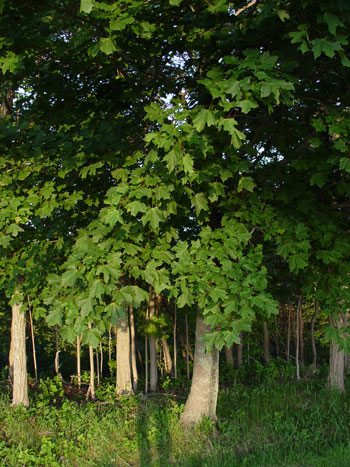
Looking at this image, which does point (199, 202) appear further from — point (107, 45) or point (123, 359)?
point (123, 359)

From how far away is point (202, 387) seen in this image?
6680 mm

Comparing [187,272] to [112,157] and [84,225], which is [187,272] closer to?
[112,157]

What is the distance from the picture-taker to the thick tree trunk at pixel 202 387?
262 inches

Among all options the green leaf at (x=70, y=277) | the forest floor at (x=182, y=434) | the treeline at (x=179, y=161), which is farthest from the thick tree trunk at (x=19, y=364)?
the green leaf at (x=70, y=277)

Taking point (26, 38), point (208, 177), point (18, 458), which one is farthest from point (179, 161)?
point (18, 458)

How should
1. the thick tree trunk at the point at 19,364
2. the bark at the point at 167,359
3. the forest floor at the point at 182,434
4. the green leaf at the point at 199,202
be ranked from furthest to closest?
the bark at the point at 167,359
the thick tree trunk at the point at 19,364
the forest floor at the point at 182,434
the green leaf at the point at 199,202

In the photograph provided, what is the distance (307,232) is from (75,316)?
9.44 feet

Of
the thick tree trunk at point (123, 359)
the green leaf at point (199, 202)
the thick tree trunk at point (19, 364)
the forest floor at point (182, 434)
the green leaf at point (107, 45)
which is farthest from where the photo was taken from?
the thick tree trunk at point (123, 359)

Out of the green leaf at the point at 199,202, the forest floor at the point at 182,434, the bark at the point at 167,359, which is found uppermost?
the green leaf at the point at 199,202

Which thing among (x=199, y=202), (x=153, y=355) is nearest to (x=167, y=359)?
(x=153, y=355)

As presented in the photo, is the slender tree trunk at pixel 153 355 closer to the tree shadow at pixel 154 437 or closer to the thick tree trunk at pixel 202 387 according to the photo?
the tree shadow at pixel 154 437

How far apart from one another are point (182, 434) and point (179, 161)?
3.92 meters

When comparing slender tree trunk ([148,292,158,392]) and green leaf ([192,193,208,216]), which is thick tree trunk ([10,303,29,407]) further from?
green leaf ([192,193,208,216])

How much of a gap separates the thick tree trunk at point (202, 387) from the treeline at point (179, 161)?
0.07ft
